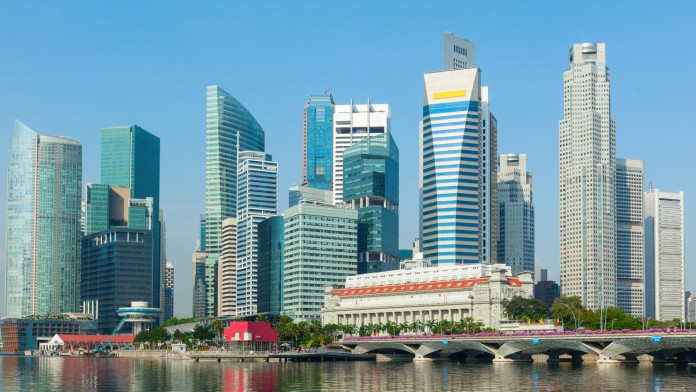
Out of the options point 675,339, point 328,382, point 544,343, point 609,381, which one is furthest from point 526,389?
point 544,343

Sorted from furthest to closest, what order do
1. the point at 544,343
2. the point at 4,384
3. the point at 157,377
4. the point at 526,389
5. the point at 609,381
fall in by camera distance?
the point at 544,343 → the point at 157,377 → the point at 4,384 → the point at 609,381 → the point at 526,389

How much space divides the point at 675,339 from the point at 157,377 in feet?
303

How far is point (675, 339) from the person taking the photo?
176m

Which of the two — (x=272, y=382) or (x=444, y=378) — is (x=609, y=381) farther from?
(x=272, y=382)

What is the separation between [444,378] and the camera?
5994 inches

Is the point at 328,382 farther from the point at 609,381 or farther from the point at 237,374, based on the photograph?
the point at 609,381

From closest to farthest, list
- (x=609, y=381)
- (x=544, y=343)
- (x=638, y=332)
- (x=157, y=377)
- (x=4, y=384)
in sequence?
1. (x=609, y=381)
2. (x=4, y=384)
3. (x=157, y=377)
4. (x=638, y=332)
5. (x=544, y=343)

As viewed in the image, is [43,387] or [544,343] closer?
[43,387]

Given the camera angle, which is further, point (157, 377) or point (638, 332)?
point (638, 332)

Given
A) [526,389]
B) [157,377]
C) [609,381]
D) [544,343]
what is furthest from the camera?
[544,343]

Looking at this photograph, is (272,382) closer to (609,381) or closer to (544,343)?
(609,381)

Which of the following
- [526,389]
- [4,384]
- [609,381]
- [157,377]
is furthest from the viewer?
[157,377]

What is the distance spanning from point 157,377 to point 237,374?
1382 cm

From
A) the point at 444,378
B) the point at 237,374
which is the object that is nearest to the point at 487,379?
the point at 444,378
